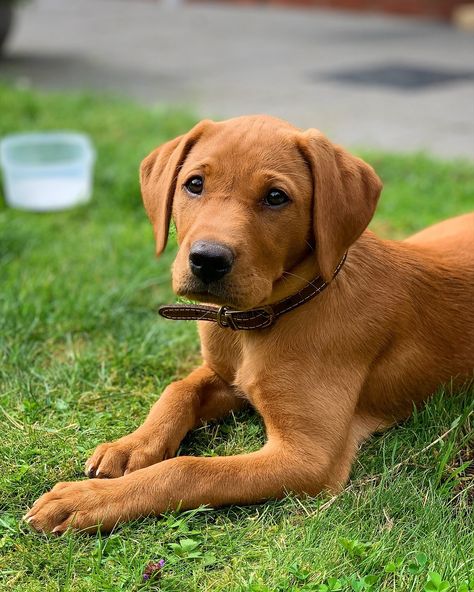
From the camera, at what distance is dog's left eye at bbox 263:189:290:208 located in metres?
3.30

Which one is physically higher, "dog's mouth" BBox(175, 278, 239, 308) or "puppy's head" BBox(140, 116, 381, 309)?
"puppy's head" BBox(140, 116, 381, 309)

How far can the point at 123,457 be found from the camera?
338 cm

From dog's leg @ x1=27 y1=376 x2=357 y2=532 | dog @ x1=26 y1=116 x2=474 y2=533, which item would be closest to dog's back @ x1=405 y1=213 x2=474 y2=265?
dog @ x1=26 y1=116 x2=474 y2=533

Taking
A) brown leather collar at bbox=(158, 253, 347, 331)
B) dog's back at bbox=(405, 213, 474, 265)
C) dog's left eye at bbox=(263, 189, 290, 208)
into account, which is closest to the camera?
dog's left eye at bbox=(263, 189, 290, 208)

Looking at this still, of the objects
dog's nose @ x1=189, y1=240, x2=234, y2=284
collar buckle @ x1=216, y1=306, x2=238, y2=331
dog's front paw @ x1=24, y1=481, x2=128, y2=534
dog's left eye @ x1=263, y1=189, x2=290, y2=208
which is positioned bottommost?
dog's front paw @ x1=24, y1=481, x2=128, y2=534

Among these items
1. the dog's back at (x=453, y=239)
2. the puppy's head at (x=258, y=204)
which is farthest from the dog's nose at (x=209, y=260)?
the dog's back at (x=453, y=239)

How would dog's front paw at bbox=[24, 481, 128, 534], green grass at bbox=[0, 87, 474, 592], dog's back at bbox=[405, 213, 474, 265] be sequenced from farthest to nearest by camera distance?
1. dog's back at bbox=[405, 213, 474, 265]
2. dog's front paw at bbox=[24, 481, 128, 534]
3. green grass at bbox=[0, 87, 474, 592]

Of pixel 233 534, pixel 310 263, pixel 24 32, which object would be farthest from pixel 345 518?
pixel 24 32

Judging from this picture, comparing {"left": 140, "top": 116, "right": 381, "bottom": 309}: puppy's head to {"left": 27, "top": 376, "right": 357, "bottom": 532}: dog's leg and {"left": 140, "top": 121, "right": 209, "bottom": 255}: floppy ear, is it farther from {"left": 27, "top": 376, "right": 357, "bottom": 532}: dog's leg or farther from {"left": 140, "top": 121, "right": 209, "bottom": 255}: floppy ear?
{"left": 27, "top": 376, "right": 357, "bottom": 532}: dog's leg

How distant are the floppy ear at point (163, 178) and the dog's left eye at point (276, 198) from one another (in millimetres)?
431

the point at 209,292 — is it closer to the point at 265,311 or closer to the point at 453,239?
the point at 265,311

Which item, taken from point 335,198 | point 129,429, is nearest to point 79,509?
point 129,429

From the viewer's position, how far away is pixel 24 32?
691 inches

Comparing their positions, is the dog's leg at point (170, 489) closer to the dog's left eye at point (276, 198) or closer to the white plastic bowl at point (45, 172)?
the dog's left eye at point (276, 198)
